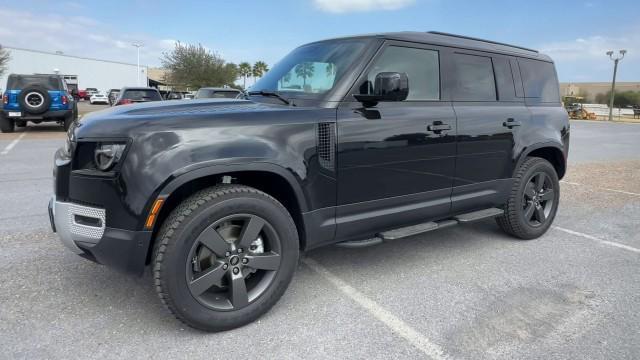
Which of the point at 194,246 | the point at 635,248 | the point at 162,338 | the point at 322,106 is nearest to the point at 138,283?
the point at 162,338

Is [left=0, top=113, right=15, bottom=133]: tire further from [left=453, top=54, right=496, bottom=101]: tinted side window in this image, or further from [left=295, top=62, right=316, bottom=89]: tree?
[left=453, top=54, right=496, bottom=101]: tinted side window

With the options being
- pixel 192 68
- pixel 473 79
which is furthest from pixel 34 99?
pixel 192 68

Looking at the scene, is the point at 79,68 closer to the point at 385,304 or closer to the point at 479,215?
the point at 479,215

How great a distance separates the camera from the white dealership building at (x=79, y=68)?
194ft

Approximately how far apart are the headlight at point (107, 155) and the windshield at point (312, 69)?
1.38 metres

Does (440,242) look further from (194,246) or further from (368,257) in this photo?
(194,246)

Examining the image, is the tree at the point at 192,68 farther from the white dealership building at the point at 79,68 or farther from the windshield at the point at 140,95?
the windshield at the point at 140,95

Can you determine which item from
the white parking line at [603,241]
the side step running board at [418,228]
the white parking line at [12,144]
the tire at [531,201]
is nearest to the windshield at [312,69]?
the side step running board at [418,228]

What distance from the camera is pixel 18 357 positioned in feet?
7.91

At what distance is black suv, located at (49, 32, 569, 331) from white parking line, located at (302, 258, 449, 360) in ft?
1.29

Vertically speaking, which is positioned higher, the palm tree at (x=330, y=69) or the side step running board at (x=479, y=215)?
the palm tree at (x=330, y=69)

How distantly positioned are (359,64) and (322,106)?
1.50 feet

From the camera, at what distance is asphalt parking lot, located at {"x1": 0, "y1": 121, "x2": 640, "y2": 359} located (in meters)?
2.59

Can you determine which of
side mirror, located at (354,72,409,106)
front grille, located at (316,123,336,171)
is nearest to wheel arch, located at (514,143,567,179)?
side mirror, located at (354,72,409,106)
